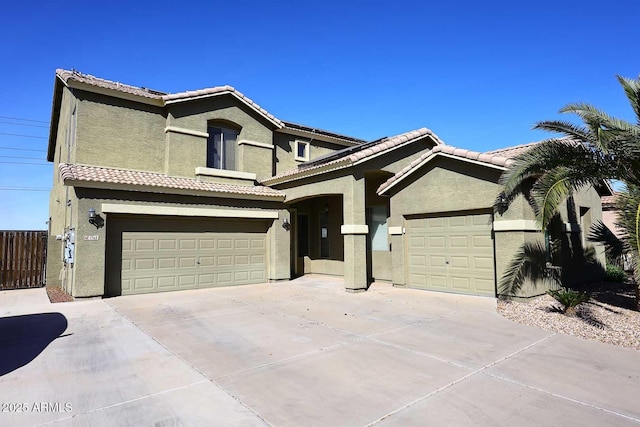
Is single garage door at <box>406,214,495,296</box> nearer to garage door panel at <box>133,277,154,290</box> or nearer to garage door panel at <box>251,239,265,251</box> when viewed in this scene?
garage door panel at <box>251,239,265,251</box>

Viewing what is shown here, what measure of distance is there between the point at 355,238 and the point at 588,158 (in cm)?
654

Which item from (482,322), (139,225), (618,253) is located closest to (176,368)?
(482,322)

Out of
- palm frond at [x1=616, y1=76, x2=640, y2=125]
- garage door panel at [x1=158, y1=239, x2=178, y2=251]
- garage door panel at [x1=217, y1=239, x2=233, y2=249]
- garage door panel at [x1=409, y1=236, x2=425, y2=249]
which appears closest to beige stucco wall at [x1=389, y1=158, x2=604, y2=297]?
garage door panel at [x1=409, y1=236, x2=425, y2=249]

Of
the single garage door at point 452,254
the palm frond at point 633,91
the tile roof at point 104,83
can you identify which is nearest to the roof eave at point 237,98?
the tile roof at point 104,83

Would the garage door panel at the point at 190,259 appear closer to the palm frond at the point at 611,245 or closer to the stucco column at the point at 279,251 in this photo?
the stucco column at the point at 279,251

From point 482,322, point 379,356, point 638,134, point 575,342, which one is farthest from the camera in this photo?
point 482,322

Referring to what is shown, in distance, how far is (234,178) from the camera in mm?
15250

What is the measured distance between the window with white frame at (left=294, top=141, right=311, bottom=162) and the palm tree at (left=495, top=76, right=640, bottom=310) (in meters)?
10.9

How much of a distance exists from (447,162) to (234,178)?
8.20 metres

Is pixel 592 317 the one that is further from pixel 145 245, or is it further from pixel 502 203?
pixel 145 245

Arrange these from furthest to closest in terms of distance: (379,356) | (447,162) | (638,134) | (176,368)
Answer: (447,162), (638,134), (379,356), (176,368)

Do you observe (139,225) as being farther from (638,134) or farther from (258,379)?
(638,134)

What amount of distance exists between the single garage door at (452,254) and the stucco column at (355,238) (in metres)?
1.61

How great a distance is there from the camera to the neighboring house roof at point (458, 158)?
9.95 metres
